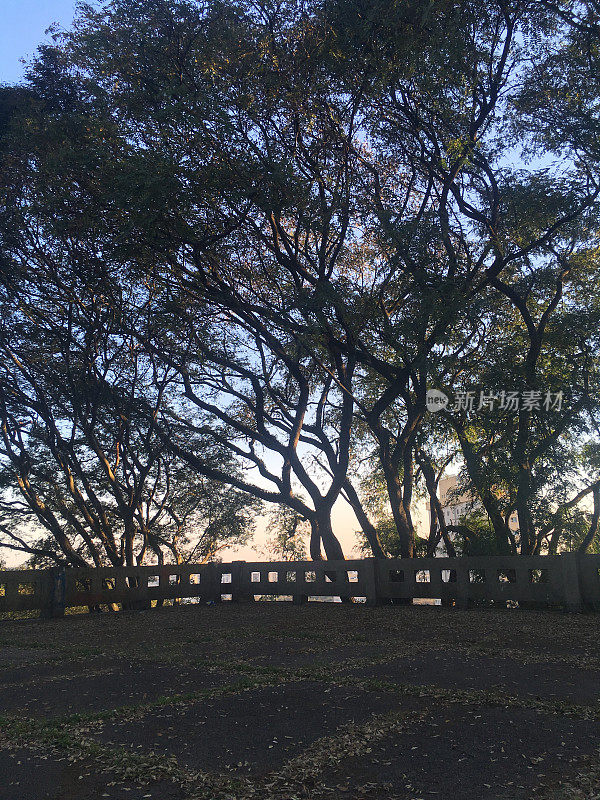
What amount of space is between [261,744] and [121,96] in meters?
12.6

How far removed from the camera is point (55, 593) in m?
14.0

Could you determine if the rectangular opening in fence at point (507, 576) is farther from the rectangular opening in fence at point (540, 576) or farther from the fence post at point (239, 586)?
the fence post at point (239, 586)

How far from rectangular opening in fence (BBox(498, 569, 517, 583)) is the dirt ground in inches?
119

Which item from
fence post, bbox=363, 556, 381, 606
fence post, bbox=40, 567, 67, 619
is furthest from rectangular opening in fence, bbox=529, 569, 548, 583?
fence post, bbox=40, 567, 67, 619

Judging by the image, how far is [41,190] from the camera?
44.1 feet

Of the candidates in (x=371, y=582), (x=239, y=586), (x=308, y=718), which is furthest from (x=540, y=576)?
(x=308, y=718)

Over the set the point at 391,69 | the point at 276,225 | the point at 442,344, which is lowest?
the point at 442,344

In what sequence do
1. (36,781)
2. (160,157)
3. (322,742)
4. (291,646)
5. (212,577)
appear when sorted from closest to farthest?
(36,781) → (322,742) → (291,646) → (160,157) → (212,577)

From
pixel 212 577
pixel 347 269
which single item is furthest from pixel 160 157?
pixel 212 577

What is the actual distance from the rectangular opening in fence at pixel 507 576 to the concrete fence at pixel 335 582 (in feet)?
0.07

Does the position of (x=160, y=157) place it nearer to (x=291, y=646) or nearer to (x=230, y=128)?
(x=230, y=128)

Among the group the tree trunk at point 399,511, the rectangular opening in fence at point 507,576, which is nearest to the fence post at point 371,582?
the tree trunk at point 399,511

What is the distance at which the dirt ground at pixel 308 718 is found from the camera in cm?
382

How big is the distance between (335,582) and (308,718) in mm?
9575
